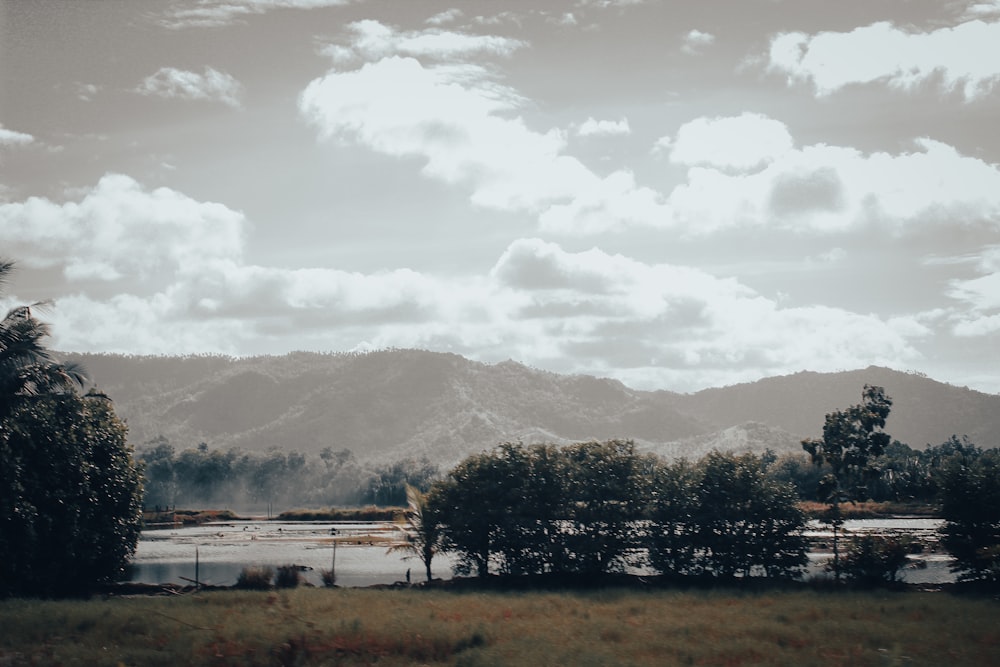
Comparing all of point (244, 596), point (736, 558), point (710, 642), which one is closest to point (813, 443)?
point (736, 558)

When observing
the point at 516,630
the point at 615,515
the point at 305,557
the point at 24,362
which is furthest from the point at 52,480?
the point at 305,557

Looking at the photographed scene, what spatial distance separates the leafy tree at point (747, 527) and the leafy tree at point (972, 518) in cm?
734

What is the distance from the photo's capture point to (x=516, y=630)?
3403 cm

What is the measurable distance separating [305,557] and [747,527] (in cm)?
4431

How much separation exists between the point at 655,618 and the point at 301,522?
129813 mm

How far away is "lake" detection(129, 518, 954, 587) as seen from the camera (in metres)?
64.0

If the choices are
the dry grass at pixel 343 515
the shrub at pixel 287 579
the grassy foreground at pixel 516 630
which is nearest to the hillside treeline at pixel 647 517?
the grassy foreground at pixel 516 630

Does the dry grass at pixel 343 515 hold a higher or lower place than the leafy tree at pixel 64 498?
lower

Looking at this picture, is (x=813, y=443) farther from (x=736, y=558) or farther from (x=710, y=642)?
(x=710, y=642)

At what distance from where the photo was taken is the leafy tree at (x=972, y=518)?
45.3m

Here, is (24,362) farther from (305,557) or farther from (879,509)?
(879,509)

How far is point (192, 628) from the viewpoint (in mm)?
35219

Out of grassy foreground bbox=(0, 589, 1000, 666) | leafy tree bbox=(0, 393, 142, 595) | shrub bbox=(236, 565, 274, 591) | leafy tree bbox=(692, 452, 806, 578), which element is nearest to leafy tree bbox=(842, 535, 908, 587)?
leafy tree bbox=(692, 452, 806, 578)

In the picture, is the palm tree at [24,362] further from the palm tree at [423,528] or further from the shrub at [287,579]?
the palm tree at [423,528]
